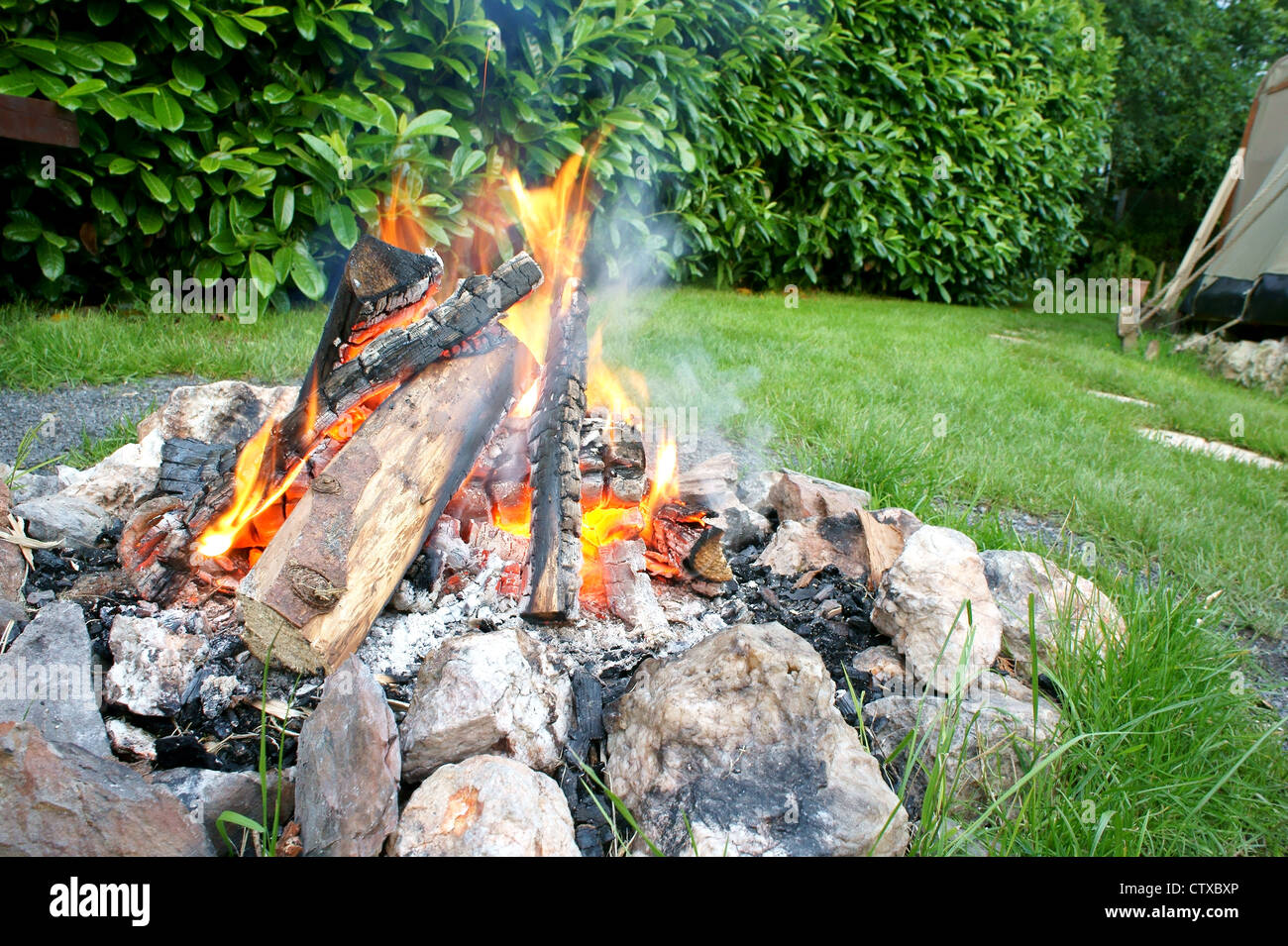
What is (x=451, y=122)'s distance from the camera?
455 cm

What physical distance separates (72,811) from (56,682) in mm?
A: 379

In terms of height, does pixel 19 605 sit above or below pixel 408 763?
above

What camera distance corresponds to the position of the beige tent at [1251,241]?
688cm

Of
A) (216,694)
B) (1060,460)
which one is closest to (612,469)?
(216,694)

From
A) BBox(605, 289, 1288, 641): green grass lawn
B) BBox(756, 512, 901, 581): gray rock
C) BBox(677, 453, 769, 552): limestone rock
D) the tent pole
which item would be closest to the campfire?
BBox(677, 453, 769, 552): limestone rock

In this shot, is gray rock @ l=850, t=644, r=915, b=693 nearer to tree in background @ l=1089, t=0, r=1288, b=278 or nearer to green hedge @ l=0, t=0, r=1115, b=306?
green hedge @ l=0, t=0, r=1115, b=306

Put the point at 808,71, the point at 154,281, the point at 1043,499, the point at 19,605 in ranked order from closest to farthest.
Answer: the point at 19,605 → the point at 1043,499 → the point at 154,281 → the point at 808,71

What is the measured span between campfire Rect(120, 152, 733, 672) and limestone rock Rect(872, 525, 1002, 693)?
46 cm

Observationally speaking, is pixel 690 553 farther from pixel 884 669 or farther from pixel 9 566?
pixel 9 566

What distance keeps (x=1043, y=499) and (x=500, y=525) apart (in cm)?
241

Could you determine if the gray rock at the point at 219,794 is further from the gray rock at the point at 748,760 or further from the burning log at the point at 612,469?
the burning log at the point at 612,469

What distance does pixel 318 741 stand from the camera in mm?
1359
